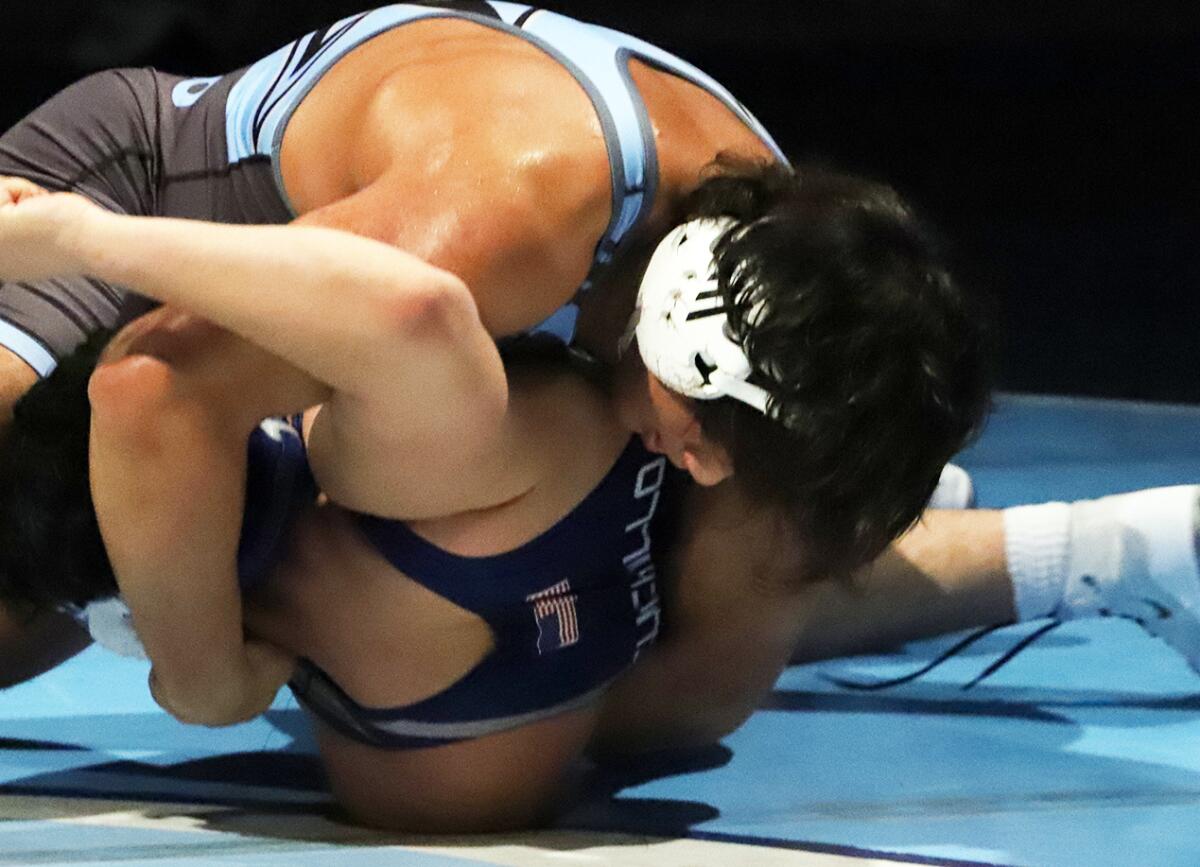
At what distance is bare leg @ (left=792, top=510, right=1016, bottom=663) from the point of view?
69.4 inches

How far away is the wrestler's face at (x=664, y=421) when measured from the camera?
130cm

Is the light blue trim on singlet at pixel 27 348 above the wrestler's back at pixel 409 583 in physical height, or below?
above

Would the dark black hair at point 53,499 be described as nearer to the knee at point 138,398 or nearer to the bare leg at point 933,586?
the knee at point 138,398

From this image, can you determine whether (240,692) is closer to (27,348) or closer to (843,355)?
(27,348)

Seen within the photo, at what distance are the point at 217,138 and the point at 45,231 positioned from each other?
0.46 meters

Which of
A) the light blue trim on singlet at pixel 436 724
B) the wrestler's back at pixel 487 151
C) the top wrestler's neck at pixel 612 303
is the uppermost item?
the wrestler's back at pixel 487 151

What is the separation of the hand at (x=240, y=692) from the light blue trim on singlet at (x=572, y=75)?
337 mm

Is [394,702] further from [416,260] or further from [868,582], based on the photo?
[868,582]

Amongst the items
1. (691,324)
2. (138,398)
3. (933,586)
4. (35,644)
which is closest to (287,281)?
(138,398)

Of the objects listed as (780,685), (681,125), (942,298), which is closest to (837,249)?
(942,298)

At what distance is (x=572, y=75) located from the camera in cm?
135

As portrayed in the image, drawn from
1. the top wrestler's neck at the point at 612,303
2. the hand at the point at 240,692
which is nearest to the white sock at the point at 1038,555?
the top wrestler's neck at the point at 612,303

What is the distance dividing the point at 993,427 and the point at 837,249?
4.29ft

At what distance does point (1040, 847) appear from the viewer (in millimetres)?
1410
